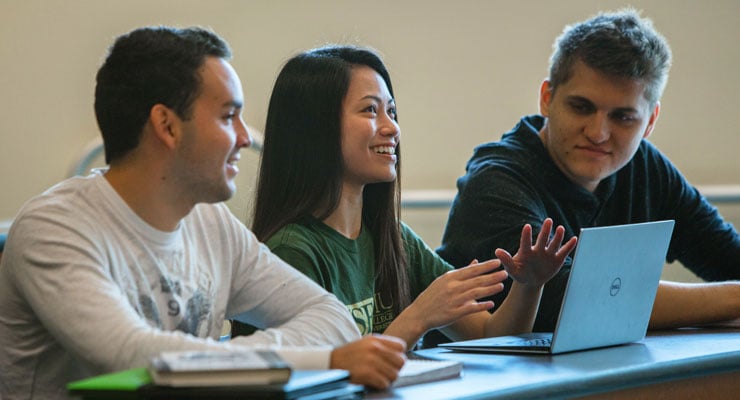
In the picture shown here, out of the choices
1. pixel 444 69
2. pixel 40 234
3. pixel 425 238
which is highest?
pixel 444 69

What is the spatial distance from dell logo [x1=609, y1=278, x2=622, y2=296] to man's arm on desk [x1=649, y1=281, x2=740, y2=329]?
336mm

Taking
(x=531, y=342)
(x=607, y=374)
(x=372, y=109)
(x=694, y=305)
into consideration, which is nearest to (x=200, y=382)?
(x=607, y=374)

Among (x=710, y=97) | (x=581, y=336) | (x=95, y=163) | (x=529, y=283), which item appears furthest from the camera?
(x=710, y=97)

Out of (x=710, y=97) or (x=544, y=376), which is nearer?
(x=544, y=376)

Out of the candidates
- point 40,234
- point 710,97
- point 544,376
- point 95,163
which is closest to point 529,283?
point 544,376

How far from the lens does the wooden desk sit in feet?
4.65

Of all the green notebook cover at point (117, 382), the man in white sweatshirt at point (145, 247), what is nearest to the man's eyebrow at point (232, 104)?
the man in white sweatshirt at point (145, 247)

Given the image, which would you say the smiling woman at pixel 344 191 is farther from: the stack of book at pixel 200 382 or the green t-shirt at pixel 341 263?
the stack of book at pixel 200 382

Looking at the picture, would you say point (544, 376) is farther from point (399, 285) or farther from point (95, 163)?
point (95, 163)

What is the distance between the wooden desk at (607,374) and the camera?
4.65 ft

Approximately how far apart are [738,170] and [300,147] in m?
2.18

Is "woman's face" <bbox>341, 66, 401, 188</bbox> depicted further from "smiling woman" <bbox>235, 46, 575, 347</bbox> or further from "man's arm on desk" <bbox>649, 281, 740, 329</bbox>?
"man's arm on desk" <bbox>649, 281, 740, 329</bbox>

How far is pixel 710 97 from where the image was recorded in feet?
11.8

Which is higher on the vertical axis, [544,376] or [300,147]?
[300,147]
